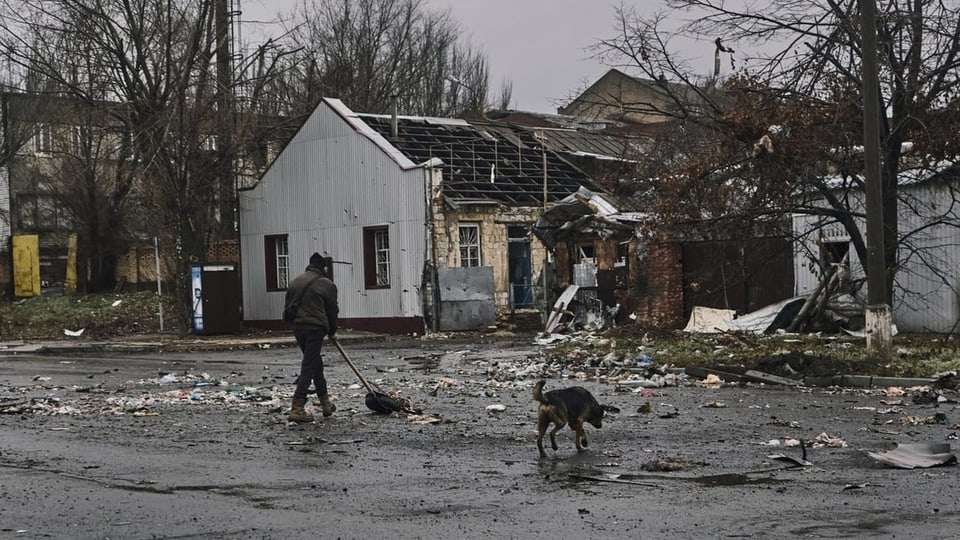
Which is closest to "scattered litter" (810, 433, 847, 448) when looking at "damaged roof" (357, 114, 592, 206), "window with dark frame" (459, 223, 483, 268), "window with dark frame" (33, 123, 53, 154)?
"damaged roof" (357, 114, 592, 206)

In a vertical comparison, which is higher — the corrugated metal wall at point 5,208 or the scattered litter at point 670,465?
the corrugated metal wall at point 5,208

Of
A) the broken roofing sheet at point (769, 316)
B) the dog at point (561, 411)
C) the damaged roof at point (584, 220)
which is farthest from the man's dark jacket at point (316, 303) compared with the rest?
the damaged roof at point (584, 220)

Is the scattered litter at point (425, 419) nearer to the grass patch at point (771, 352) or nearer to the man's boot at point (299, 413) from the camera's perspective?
the man's boot at point (299, 413)

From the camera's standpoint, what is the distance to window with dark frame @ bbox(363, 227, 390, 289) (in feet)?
122

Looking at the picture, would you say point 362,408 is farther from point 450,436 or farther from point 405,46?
point 405,46

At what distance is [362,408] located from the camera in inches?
603

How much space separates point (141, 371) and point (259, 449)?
1208cm

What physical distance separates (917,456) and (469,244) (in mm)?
27061

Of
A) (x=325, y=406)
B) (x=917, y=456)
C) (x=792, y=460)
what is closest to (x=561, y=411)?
(x=792, y=460)

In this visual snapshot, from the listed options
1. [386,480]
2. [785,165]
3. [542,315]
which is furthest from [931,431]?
[542,315]

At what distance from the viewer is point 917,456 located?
33.5ft

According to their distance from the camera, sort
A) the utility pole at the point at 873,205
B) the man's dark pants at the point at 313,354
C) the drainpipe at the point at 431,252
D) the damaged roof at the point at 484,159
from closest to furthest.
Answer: the man's dark pants at the point at 313,354 → the utility pole at the point at 873,205 → the drainpipe at the point at 431,252 → the damaged roof at the point at 484,159

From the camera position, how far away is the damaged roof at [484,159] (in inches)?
1478

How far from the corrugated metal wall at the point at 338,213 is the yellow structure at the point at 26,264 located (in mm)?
14518
